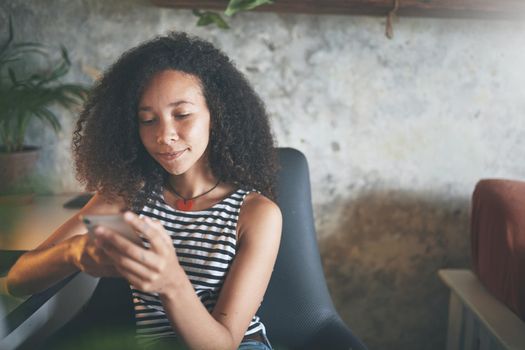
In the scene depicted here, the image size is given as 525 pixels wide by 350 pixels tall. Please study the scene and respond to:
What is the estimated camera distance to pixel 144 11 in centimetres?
160

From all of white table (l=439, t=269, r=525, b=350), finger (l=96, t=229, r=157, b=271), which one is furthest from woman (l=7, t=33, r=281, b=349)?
white table (l=439, t=269, r=525, b=350)

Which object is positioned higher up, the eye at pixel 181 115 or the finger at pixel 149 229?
the eye at pixel 181 115

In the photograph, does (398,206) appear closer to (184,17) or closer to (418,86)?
(418,86)

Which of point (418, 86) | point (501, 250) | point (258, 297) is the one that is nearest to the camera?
point (258, 297)

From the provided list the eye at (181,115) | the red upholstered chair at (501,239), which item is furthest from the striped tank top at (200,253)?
the red upholstered chair at (501,239)

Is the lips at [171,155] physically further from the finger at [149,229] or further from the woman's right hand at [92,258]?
the finger at [149,229]

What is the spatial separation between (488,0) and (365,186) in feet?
2.42

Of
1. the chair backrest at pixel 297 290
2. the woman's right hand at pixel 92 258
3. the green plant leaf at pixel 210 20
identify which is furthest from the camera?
the green plant leaf at pixel 210 20

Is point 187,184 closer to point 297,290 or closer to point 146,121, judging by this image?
point 146,121

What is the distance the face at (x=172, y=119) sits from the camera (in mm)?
968

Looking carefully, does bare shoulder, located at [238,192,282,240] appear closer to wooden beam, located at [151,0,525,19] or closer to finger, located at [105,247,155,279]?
finger, located at [105,247,155,279]

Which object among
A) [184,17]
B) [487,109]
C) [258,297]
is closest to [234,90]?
[258,297]

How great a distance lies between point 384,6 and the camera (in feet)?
4.98

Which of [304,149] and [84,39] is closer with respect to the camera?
[84,39]
